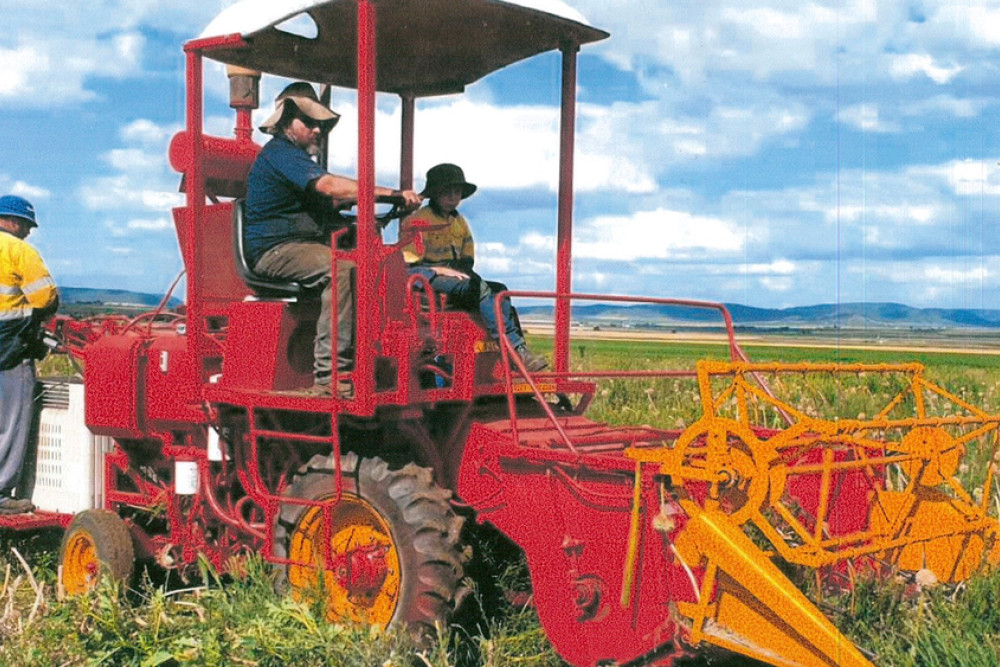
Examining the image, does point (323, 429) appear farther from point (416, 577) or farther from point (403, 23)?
point (403, 23)

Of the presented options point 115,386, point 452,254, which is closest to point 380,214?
point 452,254

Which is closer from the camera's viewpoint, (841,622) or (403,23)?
(841,622)

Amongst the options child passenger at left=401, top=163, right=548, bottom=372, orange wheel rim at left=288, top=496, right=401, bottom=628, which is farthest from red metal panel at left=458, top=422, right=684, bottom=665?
child passenger at left=401, top=163, right=548, bottom=372

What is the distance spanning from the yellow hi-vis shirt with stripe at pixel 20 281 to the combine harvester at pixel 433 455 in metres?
0.39

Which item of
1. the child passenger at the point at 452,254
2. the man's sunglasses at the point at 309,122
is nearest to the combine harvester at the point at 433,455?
the child passenger at the point at 452,254

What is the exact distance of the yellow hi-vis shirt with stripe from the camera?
26.8ft

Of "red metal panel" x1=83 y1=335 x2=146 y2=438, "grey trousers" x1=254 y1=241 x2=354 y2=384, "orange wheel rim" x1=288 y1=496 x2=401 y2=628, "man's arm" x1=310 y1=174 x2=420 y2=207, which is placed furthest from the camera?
"red metal panel" x1=83 y1=335 x2=146 y2=438

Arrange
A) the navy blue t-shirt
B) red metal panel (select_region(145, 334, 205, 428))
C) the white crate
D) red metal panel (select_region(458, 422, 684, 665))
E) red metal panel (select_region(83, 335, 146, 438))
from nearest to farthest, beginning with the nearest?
red metal panel (select_region(458, 422, 684, 665)), the navy blue t-shirt, red metal panel (select_region(145, 334, 205, 428)), red metal panel (select_region(83, 335, 146, 438)), the white crate

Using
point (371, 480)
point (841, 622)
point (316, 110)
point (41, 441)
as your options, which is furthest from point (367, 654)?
point (41, 441)

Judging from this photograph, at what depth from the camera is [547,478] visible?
17.9 feet

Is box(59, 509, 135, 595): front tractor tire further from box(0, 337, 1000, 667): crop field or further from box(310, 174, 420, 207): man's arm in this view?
box(310, 174, 420, 207): man's arm

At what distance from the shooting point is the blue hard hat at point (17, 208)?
8320 mm

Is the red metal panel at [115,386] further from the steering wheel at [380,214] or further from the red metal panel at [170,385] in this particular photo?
the steering wheel at [380,214]

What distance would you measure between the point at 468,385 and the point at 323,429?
0.87 m
